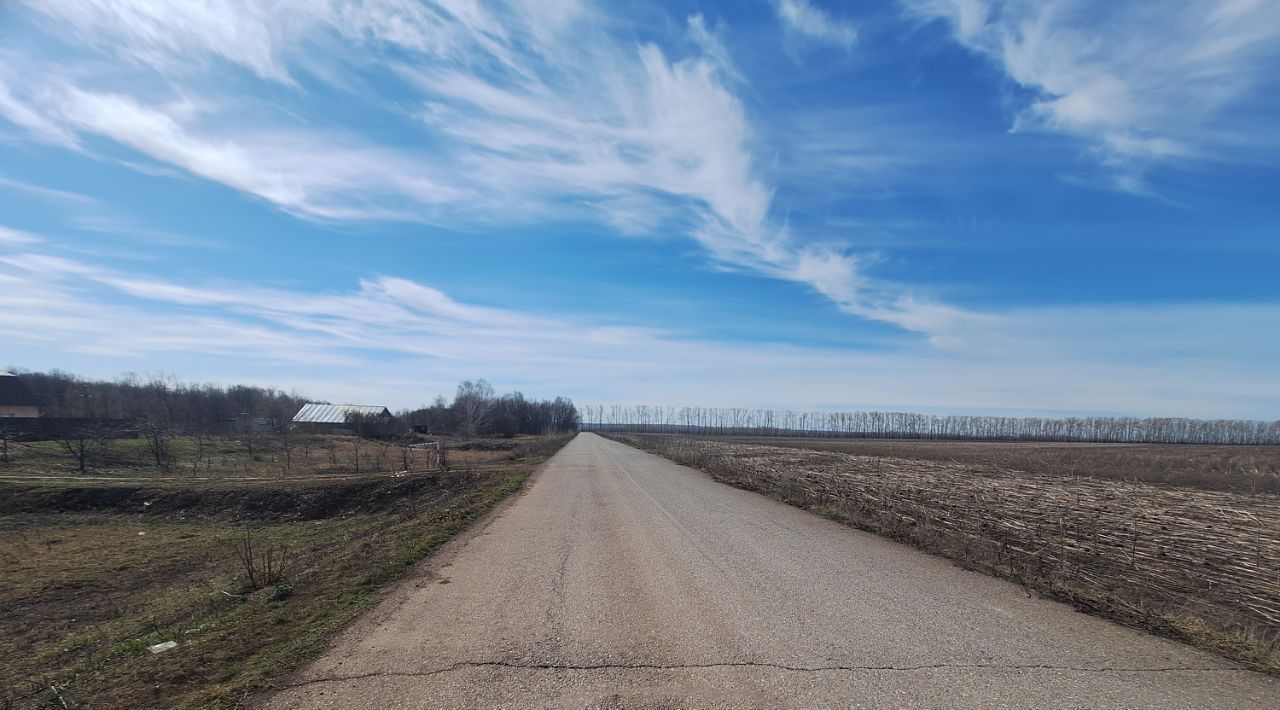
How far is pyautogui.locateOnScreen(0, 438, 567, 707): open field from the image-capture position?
236 inches

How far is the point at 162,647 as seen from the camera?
22.9ft

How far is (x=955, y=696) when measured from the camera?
493cm

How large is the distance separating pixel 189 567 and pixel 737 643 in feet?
53.3

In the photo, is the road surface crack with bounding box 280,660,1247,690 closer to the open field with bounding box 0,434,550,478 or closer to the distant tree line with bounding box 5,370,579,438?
the open field with bounding box 0,434,550,478

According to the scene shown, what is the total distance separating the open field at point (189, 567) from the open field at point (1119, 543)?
8.82 m

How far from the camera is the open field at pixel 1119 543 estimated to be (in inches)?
285

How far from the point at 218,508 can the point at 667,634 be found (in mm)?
26549

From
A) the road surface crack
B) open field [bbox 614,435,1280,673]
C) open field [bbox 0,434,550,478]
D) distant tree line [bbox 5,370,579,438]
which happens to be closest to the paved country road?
the road surface crack

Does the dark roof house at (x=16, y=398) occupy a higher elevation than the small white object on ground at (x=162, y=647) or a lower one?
higher

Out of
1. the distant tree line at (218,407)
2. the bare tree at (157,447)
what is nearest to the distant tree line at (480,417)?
the distant tree line at (218,407)

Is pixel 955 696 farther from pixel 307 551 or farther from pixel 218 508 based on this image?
pixel 218 508

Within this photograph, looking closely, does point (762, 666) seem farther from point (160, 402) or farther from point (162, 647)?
point (160, 402)

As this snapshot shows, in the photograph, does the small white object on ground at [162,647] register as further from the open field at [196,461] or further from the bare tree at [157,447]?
the bare tree at [157,447]

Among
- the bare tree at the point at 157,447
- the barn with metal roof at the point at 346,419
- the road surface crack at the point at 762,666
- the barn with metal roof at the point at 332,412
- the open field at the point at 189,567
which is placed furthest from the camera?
the barn with metal roof at the point at 332,412
